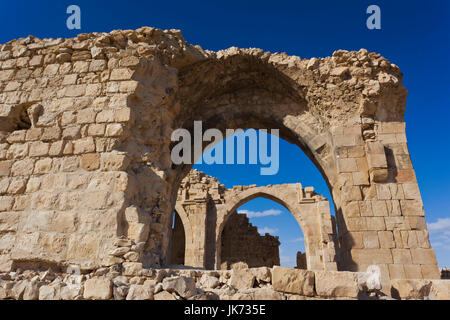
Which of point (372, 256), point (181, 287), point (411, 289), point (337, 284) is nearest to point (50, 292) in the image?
point (181, 287)

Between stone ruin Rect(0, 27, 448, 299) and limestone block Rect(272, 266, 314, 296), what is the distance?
0.01m

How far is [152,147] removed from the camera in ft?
14.7

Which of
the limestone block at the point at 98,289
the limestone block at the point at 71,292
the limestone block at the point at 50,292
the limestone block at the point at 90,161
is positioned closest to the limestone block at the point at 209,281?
the limestone block at the point at 98,289

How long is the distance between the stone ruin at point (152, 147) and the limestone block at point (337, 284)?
0.07 ft

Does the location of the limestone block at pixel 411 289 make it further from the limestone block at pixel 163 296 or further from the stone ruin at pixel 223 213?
the stone ruin at pixel 223 213

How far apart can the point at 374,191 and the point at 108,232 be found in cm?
405

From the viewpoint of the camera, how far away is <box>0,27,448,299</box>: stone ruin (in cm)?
336

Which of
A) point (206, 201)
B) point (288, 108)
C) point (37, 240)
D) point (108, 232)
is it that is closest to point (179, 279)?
point (108, 232)

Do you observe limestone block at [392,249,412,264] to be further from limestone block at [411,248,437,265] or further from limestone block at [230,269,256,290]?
limestone block at [230,269,256,290]

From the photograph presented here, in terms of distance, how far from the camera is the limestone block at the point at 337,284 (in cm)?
253

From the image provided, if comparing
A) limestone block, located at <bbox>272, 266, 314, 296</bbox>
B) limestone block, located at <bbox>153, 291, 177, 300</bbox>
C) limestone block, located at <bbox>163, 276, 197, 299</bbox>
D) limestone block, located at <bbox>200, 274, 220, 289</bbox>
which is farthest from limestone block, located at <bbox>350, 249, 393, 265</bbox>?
limestone block, located at <bbox>153, 291, 177, 300</bbox>

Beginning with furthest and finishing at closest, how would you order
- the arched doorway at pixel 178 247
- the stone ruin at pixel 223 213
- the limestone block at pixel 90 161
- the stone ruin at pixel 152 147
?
the arched doorway at pixel 178 247
the stone ruin at pixel 223 213
the limestone block at pixel 90 161
the stone ruin at pixel 152 147
